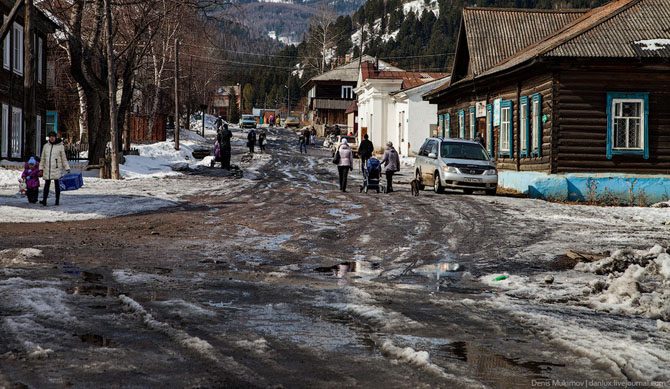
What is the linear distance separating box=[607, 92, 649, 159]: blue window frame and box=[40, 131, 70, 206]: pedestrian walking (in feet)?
52.6

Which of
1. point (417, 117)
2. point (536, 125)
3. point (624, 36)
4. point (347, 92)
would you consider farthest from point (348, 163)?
point (347, 92)

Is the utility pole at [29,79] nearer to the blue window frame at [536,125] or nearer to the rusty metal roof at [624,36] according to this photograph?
the rusty metal roof at [624,36]

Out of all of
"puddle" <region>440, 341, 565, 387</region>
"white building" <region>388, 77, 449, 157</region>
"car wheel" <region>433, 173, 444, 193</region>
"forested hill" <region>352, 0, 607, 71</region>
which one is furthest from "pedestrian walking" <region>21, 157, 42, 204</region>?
"forested hill" <region>352, 0, 607, 71</region>

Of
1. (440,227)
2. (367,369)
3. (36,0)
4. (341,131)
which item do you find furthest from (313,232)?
(341,131)

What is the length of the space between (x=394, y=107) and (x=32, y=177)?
4543cm

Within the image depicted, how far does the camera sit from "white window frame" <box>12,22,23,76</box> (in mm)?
34156

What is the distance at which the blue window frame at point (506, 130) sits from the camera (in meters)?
31.1

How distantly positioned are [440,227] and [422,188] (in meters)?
11.6

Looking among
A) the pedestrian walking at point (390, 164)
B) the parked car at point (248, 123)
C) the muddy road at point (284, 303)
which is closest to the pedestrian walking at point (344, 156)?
the pedestrian walking at point (390, 164)

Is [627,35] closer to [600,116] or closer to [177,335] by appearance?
[600,116]

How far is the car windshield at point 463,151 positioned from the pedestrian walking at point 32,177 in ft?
41.2

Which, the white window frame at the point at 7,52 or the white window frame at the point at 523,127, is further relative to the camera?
the white window frame at the point at 7,52

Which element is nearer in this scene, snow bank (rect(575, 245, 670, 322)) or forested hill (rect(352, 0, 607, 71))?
→ snow bank (rect(575, 245, 670, 322))

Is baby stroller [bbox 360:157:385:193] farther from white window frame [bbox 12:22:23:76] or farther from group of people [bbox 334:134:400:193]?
white window frame [bbox 12:22:23:76]
